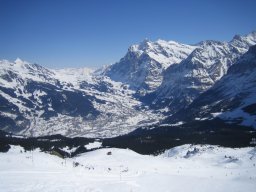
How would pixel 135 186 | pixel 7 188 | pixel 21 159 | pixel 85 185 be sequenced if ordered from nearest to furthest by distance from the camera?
pixel 7 188
pixel 85 185
pixel 135 186
pixel 21 159

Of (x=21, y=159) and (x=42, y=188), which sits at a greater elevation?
(x=21, y=159)

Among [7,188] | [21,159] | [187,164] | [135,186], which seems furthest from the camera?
[187,164]

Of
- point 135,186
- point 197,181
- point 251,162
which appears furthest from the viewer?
point 251,162

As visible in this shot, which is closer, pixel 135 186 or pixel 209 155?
pixel 135 186

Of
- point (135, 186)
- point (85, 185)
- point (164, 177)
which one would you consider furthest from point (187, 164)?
point (85, 185)

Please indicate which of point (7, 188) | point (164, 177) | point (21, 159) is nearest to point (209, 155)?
point (164, 177)

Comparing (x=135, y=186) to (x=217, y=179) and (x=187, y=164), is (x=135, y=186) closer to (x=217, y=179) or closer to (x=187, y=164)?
(x=217, y=179)

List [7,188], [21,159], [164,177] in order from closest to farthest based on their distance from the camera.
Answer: [7,188], [164,177], [21,159]

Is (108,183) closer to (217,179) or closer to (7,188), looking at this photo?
(7,188)

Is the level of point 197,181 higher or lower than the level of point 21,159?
lower
